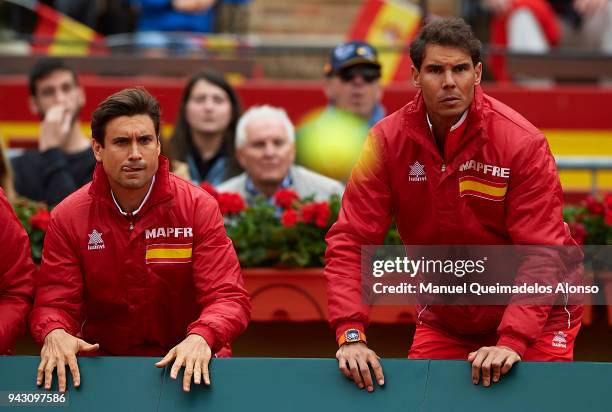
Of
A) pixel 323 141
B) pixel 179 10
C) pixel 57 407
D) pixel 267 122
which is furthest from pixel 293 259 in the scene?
pixel 179 10

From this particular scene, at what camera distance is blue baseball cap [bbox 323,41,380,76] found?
8930 millimetres

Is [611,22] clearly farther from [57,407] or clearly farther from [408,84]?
[57,407]

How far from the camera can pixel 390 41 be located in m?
11.4

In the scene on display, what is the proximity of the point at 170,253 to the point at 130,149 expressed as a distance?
499 millimetres

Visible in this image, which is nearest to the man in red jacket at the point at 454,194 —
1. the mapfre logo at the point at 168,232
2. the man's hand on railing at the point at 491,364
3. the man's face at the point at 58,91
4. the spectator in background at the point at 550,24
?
the man's hand on railing at the point at 491,364

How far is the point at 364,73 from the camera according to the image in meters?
8.98

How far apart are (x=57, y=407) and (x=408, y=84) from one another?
6.13 metres

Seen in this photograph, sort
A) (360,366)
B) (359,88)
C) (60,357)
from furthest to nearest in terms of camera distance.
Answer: (359,88) → (60,357) → (360,366)

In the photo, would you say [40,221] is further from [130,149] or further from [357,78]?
[357,78]

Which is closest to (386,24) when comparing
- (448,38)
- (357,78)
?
(357,78)

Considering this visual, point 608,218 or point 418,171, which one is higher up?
point 608,218

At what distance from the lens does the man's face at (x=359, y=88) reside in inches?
353

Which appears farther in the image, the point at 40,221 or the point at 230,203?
the point at 230,203

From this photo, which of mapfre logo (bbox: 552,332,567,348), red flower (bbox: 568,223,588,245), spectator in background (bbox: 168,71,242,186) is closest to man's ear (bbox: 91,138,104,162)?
mapfre logo (bbox: 552,332,567,348)
